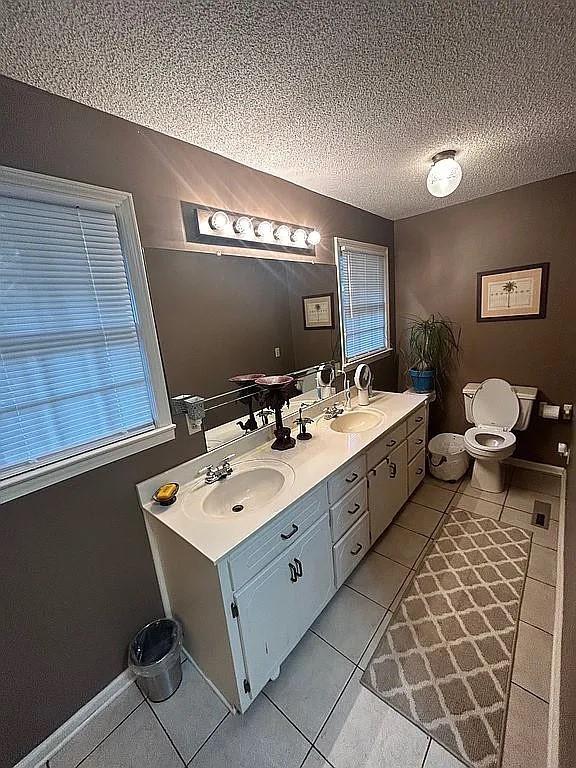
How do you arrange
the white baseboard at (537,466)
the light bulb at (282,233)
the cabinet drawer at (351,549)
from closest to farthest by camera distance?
the cabinet drawer at (351,549) < the light bulb at (282,233) < the white baseboard at (537,466)

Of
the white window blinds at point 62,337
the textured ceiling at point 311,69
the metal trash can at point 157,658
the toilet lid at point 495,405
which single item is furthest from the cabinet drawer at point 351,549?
the textured ceiling at point 311,69

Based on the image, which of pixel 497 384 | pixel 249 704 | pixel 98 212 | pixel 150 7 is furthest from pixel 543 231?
pixel 249 704

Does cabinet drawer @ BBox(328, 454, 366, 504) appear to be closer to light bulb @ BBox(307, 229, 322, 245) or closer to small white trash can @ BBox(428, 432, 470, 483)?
small white trash can @ BBox(428, 432, 470, 483)

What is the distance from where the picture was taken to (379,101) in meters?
1.19

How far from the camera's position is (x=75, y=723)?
1229 mm

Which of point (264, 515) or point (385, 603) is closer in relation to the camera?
point (264, 515)

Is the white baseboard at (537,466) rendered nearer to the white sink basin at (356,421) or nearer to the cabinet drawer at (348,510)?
the white sink basin at (356,421)

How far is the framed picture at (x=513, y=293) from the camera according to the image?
239 centimetres

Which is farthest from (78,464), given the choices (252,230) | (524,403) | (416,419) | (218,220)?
(524,403)

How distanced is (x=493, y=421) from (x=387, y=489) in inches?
49.1

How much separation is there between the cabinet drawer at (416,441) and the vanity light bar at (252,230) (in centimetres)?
152

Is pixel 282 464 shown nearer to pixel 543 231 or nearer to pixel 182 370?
pixel 182 370

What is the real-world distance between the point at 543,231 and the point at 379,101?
1902 mm

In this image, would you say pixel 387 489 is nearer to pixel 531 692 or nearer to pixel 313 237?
pixel 531 692
